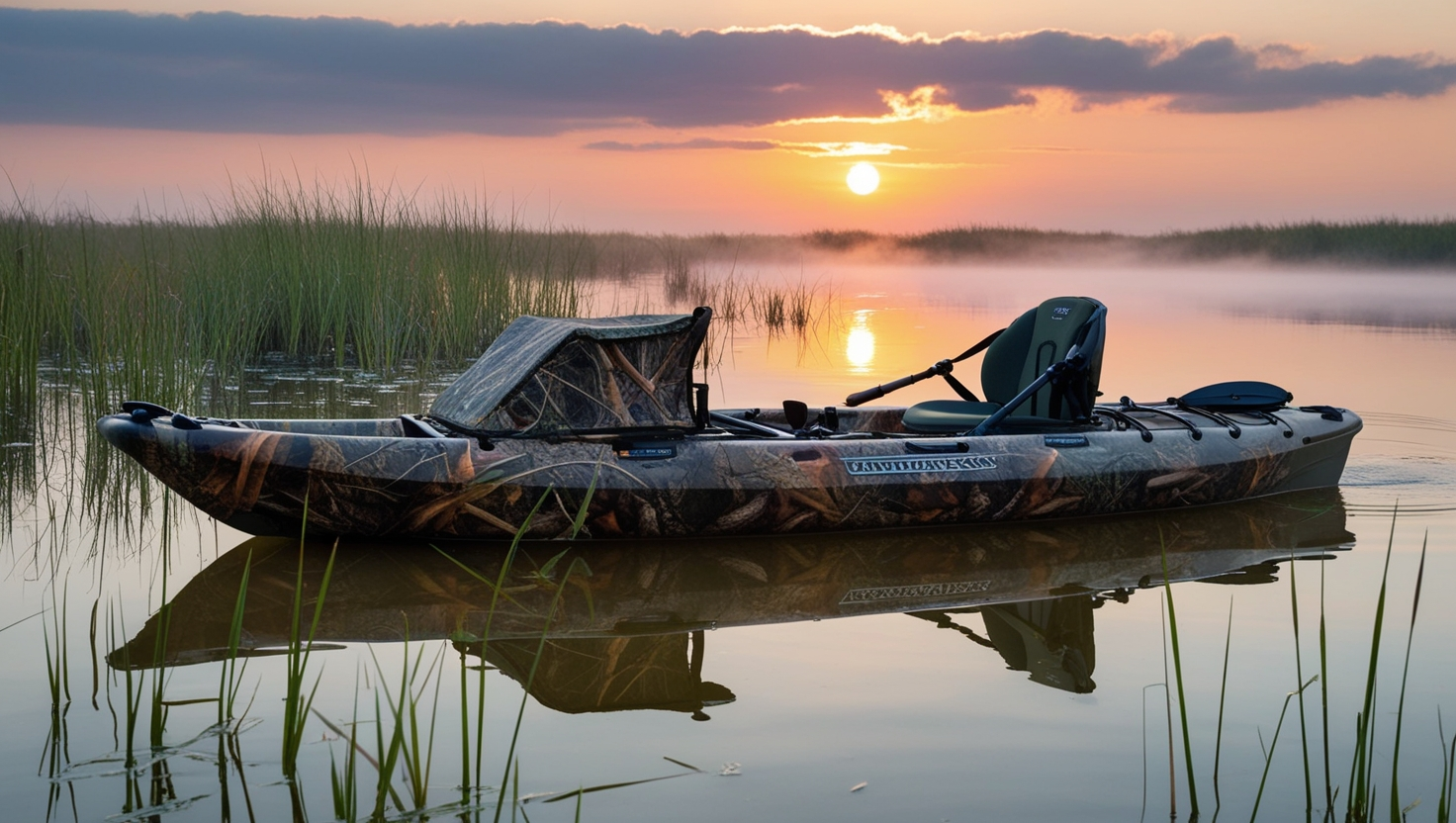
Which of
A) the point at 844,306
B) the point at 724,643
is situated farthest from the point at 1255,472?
the point at 844,306

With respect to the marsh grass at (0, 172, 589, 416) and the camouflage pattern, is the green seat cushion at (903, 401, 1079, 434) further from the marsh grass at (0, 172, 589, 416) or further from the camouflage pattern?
the marsh grass at (0, 172, 589, 416)

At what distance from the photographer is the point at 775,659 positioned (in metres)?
4.55

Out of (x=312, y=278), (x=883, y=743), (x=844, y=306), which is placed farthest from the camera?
(x=844, y=306)

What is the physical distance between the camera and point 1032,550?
6453 millimetres

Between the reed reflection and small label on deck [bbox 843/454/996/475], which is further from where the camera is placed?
small label on deck [bbox 843/454/996/475]

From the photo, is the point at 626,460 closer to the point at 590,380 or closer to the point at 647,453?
the point at 647,453

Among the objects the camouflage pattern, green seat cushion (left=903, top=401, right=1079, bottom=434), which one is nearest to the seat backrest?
green seat cushion (left=903, top=401, right=1079, bottom=434)

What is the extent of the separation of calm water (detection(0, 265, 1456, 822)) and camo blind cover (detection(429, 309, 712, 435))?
0.64 meters

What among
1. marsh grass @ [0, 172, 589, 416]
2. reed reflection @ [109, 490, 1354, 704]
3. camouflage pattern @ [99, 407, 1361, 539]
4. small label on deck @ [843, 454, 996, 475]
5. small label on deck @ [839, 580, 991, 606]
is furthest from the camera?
marsh grass @ [0, 172, 589, 416]

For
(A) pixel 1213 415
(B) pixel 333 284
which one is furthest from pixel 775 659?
(B) pixel 333 284

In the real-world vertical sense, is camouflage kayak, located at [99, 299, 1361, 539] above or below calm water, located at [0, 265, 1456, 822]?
above

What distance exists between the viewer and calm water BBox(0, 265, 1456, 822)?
3.37 m

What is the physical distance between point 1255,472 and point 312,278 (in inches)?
334

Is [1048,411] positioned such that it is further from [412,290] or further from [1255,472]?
[412,290]
